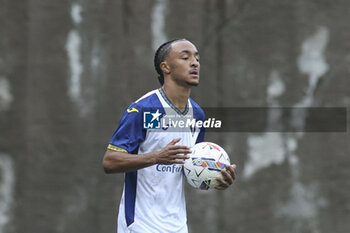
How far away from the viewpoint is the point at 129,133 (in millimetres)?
4129

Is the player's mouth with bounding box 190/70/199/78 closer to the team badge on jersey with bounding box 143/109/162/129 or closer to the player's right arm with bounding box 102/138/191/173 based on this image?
the team badge on jersey with bounding box 143/109/162/129

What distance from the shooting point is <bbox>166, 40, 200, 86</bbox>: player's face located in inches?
173

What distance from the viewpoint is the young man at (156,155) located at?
161 inches

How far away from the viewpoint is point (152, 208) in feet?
13.9

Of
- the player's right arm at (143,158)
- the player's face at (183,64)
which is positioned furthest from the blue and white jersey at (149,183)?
the player's face at (183,64)

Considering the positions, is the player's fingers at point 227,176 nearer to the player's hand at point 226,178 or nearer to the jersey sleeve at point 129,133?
the player's hand at point 226,178

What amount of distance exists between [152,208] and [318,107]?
3.54m

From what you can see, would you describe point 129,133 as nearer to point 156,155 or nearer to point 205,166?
point 156,155

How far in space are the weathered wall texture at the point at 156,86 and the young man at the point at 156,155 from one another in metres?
2.41

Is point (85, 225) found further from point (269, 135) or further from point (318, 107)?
point (318, 107)

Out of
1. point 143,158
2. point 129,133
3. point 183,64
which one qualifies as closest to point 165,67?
point 183,64

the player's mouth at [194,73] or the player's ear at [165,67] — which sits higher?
the player's ear at [165,67]

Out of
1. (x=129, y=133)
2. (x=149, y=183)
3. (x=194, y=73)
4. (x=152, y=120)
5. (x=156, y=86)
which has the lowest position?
(x=149, y=183)

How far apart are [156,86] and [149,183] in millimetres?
2708
